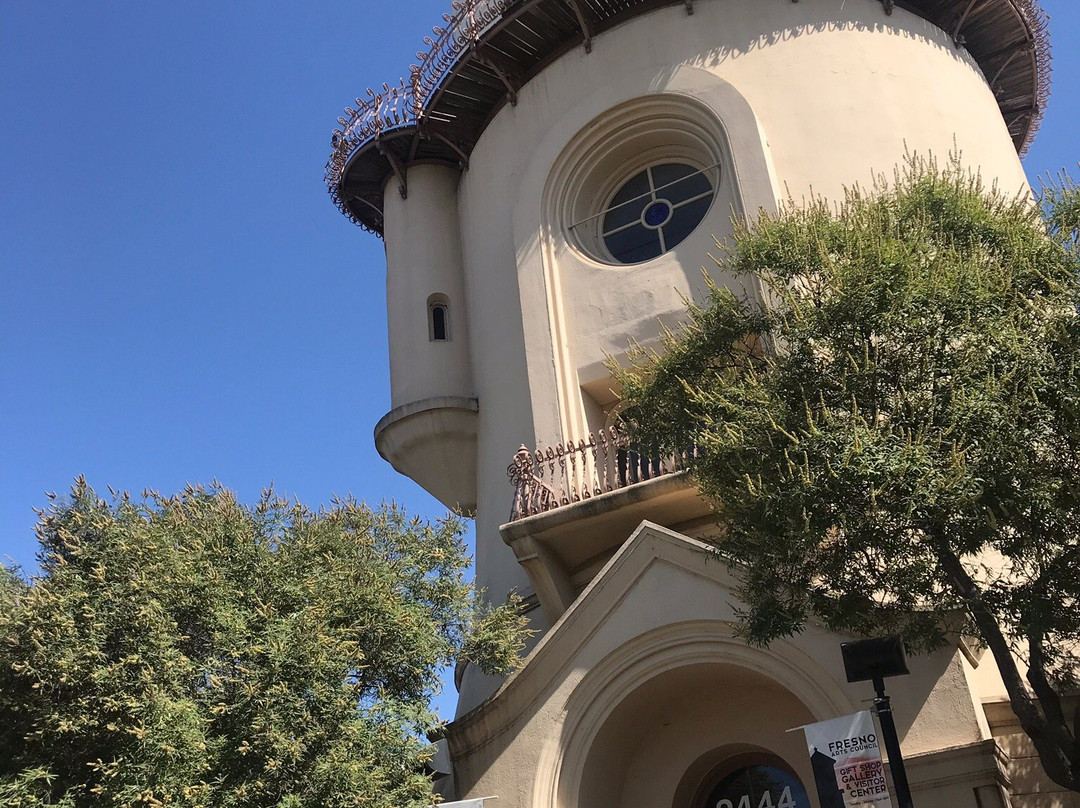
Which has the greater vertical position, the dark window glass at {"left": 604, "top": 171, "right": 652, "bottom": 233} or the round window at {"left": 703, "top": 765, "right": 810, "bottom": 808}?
the dark window glass at {"left": 604, "top": 171, "right": 652, "bottom": 233}

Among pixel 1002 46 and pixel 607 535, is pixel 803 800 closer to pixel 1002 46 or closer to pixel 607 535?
pixel 607 535

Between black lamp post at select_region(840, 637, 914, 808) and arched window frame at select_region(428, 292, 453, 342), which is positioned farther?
arched window frame at select_region(428, 292, 453, 342)

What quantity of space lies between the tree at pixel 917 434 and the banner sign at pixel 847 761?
1021mm

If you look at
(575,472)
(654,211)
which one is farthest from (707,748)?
(654,211)

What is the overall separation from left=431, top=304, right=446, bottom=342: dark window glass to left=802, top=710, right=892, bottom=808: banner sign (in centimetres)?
1214

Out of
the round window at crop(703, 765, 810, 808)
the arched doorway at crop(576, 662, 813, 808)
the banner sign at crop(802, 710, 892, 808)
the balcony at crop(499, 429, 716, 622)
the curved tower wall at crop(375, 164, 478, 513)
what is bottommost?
the banner sign at crop(802, 710, 892, 808)

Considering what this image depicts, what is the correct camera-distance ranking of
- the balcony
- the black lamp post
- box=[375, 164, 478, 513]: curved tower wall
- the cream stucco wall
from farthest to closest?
box=[375, 164, 478, 513]: curved tower wall, the balcony, the cream stucco wall, the black lamp post

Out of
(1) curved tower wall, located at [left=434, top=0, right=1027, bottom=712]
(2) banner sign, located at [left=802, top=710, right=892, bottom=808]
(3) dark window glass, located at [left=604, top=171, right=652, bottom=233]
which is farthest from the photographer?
(3) dark window glass, located at [left=604, top=171, right=652, bottom=233]

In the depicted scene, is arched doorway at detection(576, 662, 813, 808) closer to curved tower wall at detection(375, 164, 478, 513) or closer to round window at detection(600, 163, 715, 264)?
curved tower wall at detection(375, 164, 478, 513)

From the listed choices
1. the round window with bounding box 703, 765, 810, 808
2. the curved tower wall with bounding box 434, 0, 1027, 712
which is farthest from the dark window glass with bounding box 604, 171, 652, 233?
the round window with bounding box 703, 765, 810, 808

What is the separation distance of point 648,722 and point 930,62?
42.0ft

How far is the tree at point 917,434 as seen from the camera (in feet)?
31.2

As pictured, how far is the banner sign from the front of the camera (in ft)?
34.3

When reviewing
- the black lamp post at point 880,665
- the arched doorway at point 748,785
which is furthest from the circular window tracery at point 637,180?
the black lamp post at point 880,665
